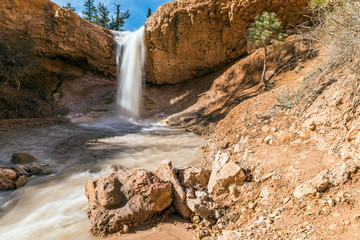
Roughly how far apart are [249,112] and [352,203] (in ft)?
10.9

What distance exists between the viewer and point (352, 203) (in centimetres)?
151

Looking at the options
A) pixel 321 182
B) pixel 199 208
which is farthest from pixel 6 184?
pixel 321 182

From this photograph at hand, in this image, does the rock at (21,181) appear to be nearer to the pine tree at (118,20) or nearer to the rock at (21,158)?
the rock at (21,158)

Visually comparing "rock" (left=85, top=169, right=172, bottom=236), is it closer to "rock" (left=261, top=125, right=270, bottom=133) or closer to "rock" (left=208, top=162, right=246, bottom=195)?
"rock" (left=208, top=162, right=246, bottom=195)

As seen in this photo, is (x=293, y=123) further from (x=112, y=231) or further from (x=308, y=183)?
(x=112, y=231)

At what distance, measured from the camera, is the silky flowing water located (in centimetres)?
246

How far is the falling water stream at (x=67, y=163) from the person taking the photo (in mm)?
2461

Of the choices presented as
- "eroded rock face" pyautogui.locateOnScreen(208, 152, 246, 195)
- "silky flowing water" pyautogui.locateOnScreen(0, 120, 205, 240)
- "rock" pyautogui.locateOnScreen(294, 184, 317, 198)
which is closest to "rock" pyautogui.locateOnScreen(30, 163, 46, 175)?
"silky flowing water" pyautogui.locateOnScreen(0, 120, 205, 240)

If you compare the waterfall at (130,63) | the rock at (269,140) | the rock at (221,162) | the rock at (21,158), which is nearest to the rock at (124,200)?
the rock at (221,162)

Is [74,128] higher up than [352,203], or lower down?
lower down

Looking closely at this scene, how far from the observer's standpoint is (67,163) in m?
4.68

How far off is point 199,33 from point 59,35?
881cm

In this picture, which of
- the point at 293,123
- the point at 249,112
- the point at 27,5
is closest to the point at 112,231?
the point at 293,123

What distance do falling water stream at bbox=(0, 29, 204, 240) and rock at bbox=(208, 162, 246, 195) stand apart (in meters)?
1.54
